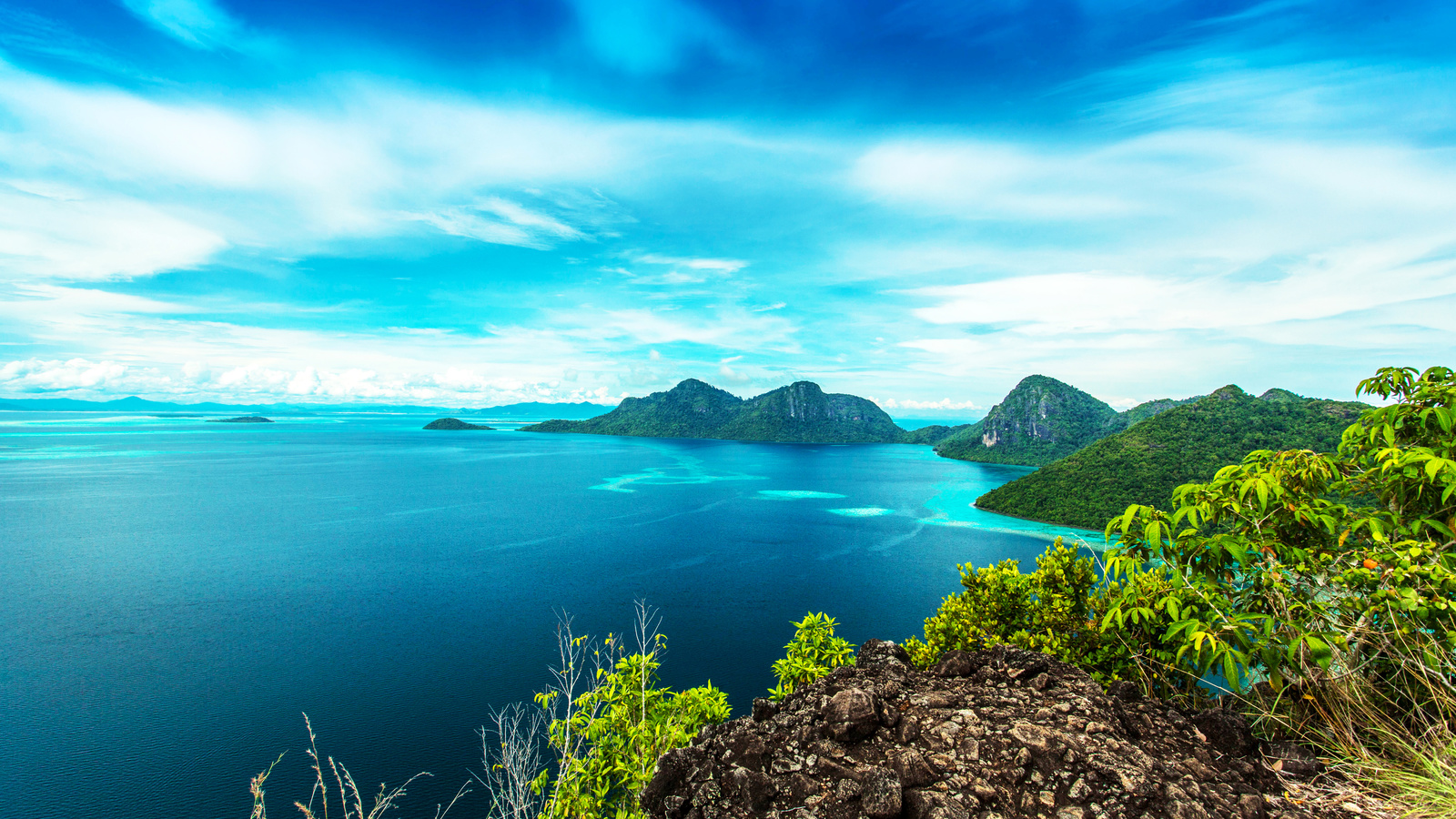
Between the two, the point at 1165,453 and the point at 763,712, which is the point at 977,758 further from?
the point at 1165,453

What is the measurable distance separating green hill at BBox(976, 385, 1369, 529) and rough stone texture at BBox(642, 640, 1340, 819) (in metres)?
73.3

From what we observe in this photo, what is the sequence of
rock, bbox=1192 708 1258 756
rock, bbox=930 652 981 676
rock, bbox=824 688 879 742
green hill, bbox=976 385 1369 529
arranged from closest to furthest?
rock, bbox=1192 708 1258 756
rock, bbox=824 688 879 742
rock, bbox=930 652 981 676
green hill, bbox=976 385 1369 529

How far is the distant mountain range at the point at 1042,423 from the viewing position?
150875mm

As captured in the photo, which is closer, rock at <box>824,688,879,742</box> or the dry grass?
the dry grass

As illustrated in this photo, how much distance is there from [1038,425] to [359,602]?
16667cm

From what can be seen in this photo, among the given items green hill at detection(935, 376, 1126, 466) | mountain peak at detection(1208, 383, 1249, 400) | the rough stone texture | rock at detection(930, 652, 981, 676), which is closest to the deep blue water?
the rough stone texture

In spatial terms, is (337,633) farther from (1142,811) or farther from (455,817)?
(1142,811)

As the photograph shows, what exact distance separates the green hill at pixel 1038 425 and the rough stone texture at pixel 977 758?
157 metres

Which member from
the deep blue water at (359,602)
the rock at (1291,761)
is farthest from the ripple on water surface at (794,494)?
the rock at (1291,761)

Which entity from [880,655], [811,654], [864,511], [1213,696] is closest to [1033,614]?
[1213,696]

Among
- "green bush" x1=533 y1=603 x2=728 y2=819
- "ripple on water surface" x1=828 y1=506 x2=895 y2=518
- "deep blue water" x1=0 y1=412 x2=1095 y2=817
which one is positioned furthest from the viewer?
"ripple on water surface" x1=828 y1=506 x2=895 y2=518

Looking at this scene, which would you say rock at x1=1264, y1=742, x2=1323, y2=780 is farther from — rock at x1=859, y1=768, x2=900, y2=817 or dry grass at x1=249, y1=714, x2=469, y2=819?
dry grass at x1=249, y1=714, x2=469, y2=819

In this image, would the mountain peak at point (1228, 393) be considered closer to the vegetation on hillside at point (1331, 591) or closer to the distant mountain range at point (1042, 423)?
the distant mountain range at point (1042, 423)

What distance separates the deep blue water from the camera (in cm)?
2389
